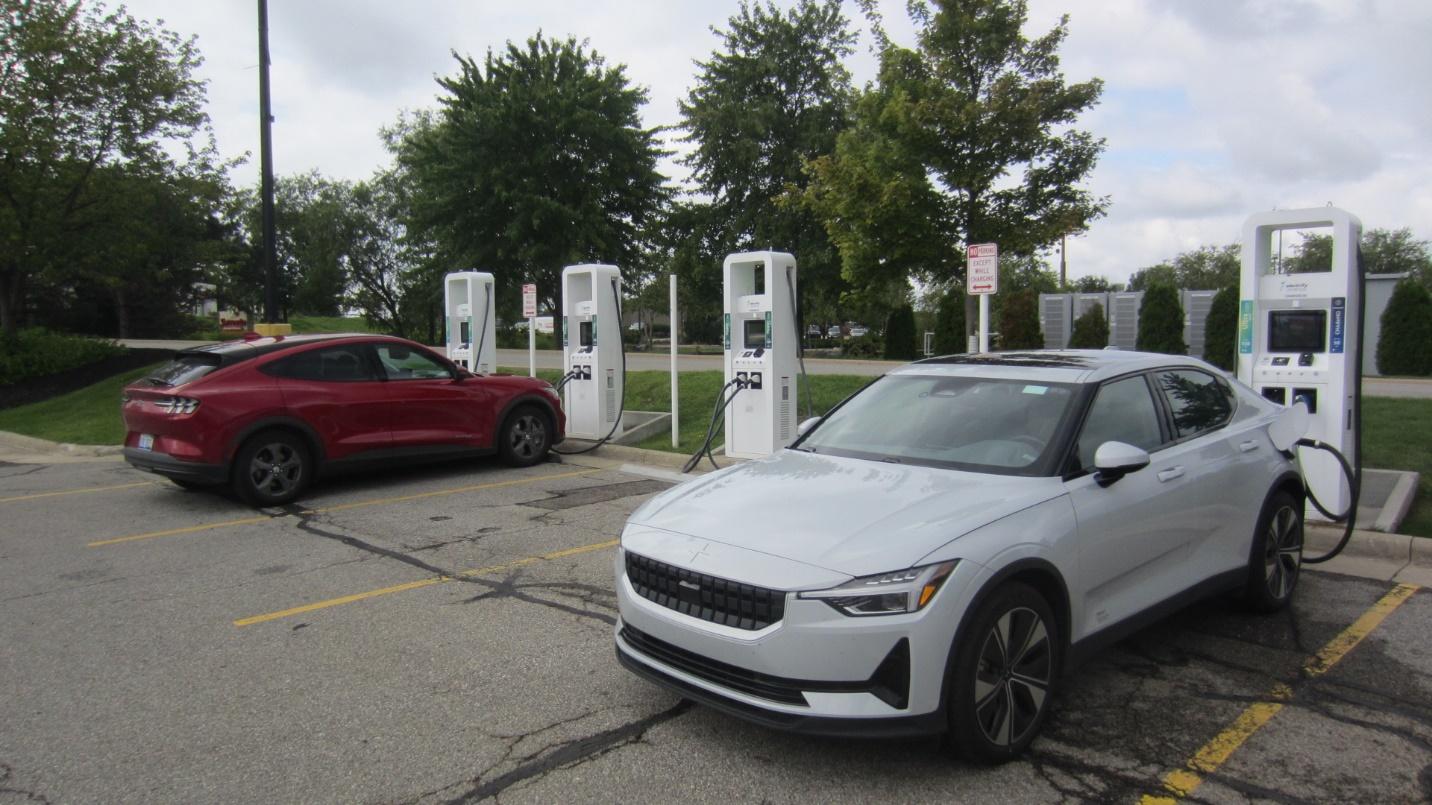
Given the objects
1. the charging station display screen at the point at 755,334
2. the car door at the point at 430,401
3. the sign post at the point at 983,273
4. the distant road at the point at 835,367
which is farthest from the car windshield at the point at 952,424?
the car door at the point at 430,401

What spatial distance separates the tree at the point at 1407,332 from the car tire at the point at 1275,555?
22.8m

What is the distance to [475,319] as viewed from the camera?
14.1 metres

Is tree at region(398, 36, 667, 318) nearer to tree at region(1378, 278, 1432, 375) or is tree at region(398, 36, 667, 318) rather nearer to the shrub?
the shrub

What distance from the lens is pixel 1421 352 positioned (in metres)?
23.0

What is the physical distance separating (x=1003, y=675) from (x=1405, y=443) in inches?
336

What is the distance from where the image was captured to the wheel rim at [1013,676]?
10.8 feet

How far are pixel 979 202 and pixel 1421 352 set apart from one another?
14464 millimetres

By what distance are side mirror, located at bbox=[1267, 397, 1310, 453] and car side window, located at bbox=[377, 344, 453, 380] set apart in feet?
26.1

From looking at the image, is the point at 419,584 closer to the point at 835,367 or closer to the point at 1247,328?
the point at 1247,328

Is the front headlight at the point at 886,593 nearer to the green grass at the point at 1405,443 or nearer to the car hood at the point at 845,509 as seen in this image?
the car hood at the point at 845,509

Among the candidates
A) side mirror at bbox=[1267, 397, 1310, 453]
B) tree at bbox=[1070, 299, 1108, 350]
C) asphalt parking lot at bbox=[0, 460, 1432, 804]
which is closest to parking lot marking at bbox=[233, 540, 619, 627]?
asphalt parking lot at bbox=[0, 460, 1432, 804]

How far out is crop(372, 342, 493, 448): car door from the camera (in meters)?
9.66

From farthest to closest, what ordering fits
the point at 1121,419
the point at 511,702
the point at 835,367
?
the point at 835,367 → the point at 1121,419 → the point at 511,702

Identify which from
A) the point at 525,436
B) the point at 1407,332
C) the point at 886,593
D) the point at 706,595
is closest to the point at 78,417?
the point at 525,436
